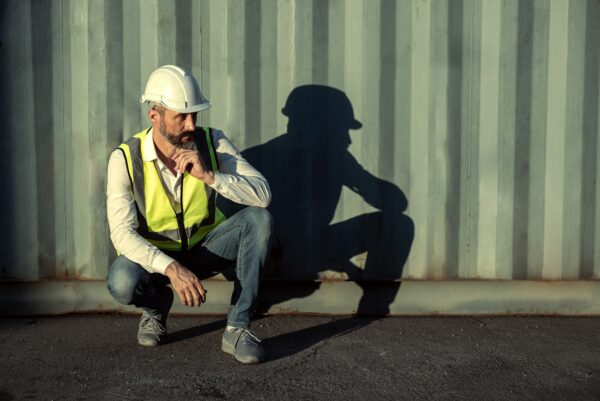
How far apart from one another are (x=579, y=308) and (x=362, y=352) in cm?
165

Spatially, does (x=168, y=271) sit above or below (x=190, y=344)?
above

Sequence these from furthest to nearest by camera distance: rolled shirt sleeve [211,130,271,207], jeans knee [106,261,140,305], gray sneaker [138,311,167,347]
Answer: gray sneaker [138,311,167,347] < rolled shirt sleeve [211,130,271,207] < jeans knee [106,261,140,305]

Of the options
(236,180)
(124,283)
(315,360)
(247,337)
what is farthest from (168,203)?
(315,360)

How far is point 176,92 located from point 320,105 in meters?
1.12

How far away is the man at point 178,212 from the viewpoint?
13.6ft

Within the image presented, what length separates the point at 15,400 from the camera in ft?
11.9

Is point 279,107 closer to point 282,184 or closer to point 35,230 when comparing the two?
point 282,184

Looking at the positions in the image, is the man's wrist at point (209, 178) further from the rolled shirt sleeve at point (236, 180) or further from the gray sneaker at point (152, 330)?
the gray sneaker at point (152, 330)

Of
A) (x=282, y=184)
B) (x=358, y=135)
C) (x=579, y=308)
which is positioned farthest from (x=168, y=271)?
(x=579, y=308)

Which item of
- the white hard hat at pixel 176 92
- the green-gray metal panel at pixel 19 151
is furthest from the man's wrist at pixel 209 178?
the green-gray metal panel at pixel 19 151

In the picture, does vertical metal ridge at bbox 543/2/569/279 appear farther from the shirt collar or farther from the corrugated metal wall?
the shirt collar

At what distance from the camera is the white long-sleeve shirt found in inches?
161

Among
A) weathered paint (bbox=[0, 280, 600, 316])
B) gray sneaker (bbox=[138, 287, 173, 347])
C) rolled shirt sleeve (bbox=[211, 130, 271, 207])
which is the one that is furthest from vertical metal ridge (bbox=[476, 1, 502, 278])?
gray sneaker (bbox=[138, 287, 173, 347])

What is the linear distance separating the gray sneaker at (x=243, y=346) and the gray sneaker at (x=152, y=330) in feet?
1.18
